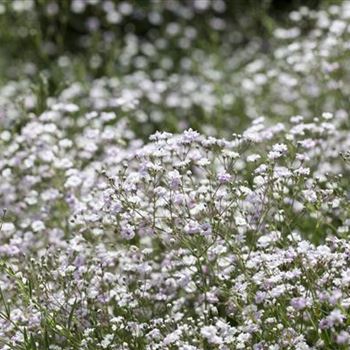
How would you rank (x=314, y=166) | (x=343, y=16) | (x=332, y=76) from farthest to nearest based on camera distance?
(x=343, y=16) < (x=332, y=76) < (x=314, y=166)

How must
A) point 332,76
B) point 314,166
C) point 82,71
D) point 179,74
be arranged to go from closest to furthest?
point 314,166
point 332,76
point 82,71
point 179,74

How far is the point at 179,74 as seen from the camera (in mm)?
8422

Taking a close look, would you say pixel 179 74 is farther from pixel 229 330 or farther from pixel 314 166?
pixel 229 330

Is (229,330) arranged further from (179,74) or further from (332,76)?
(179,74)

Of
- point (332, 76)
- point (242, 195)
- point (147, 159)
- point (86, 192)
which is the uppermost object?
point (332, 76)

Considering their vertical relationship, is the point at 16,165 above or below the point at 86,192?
above

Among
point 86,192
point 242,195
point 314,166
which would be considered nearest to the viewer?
point 242,195

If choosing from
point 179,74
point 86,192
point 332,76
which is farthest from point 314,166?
point 179,74

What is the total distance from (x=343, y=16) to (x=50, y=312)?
377cm

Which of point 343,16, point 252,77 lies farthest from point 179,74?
point 343,16

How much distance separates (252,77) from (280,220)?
3642mm

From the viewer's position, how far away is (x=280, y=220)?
13.0 ft

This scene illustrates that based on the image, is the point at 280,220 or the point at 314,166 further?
the point at 314,166

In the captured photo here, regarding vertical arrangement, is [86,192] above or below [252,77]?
below
